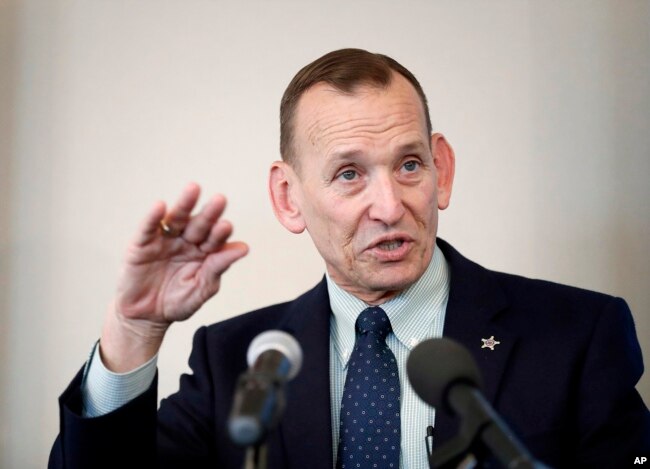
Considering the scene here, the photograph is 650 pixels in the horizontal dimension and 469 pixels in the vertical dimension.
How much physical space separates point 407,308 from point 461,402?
3.40 feet

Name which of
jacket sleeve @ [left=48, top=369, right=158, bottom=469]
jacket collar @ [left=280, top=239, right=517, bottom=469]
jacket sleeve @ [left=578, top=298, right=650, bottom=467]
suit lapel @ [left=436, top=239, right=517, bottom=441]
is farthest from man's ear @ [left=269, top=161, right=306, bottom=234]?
jacket sleeve @ [left=578, top=298, right=650, bottom=467]

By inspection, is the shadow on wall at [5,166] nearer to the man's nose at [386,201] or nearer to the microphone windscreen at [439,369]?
the man's nose at [386,201]

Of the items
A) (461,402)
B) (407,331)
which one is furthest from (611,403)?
(461,402)

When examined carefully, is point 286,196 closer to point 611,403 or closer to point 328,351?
point 328,351

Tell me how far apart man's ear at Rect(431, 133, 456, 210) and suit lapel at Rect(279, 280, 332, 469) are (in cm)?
47

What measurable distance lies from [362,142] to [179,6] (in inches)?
50.1

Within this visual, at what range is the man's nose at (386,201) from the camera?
200 cm

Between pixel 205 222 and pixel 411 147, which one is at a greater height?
pixel 411 147

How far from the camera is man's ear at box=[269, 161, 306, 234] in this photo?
7.60ft

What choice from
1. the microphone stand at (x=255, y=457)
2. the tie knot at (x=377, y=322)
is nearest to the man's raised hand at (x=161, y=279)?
the tie knot at (x=377, y=322)

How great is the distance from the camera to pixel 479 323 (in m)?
2.16

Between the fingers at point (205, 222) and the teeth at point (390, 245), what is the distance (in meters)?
0.50

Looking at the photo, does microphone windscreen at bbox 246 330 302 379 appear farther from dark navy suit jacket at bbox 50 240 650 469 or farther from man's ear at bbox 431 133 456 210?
man's ear at bbox 431 133 456 210

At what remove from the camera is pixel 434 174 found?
2.18 metres
